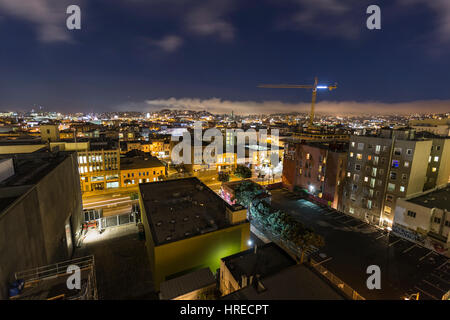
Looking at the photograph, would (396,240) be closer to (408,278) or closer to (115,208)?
(408,278)

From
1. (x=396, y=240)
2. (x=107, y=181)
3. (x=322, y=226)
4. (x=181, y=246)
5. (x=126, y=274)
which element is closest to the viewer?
(x=181, y=246)

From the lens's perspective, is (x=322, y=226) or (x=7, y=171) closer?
(x=7, y=171)

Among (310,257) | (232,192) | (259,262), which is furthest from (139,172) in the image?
(310,257)

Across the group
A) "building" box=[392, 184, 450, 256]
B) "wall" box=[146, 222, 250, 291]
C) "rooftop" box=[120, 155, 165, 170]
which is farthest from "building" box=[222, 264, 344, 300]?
"rooftop" box=[120, 155, 165, 170]

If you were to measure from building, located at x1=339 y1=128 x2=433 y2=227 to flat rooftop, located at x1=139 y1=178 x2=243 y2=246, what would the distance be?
90.0 ft

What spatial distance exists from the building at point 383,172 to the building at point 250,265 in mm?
26811

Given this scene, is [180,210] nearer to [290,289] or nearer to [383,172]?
[290,289]

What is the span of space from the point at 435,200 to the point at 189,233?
35.7 meters

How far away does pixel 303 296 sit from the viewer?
12.4 meters

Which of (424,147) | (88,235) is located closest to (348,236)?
→ (424,147)

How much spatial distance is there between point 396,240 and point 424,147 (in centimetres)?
1754

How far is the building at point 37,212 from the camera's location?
11.3m

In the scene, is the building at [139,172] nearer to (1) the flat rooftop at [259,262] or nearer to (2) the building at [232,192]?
(2) the building at [232,192]
